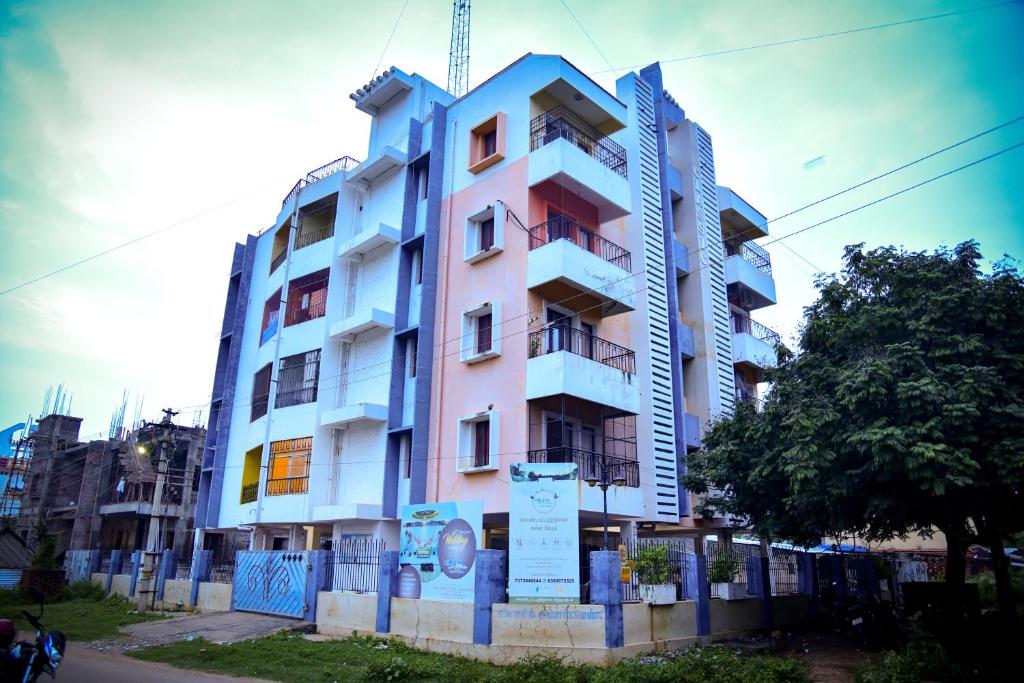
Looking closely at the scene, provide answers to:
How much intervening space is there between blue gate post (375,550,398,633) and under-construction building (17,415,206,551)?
66.6 feet

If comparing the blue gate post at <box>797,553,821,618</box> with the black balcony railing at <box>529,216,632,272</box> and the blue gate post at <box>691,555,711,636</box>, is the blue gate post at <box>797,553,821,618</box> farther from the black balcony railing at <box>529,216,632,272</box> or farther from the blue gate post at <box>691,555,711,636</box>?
the black balcony railing at <box>529,216,632,272</box>

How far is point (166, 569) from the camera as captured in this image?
26391 millimetres

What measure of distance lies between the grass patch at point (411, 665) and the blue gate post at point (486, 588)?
0.62 metres

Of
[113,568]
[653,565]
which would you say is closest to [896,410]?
[653,565]

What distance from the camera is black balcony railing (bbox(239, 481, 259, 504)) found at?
1029 inches

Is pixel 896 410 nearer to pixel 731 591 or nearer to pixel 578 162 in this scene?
pixel 731 591

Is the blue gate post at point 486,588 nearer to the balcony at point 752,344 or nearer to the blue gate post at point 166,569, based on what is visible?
the balcony at point 752,344

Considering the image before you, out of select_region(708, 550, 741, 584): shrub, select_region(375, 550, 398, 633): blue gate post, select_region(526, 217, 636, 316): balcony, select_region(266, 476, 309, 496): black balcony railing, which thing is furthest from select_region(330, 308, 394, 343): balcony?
select_region(708, 550, 741, 584): shrub

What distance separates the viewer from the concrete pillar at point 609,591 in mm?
13344

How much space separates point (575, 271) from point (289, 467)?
41.9 ft

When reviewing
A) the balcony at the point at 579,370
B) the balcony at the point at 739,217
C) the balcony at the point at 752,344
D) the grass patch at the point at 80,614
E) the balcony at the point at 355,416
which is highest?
the balcony at the point at 739,217

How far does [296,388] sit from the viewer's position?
25391 millimetres

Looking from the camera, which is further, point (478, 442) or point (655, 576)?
point (478, 442)

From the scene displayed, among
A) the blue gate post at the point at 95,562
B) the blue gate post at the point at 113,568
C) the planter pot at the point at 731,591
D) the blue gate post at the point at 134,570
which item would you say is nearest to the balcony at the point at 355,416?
the planter pot at the point at 731,591
